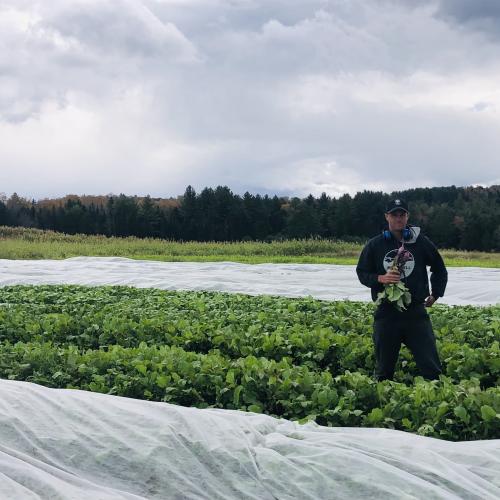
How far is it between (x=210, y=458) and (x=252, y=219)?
42856 millimetres

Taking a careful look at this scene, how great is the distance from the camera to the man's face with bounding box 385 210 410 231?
514 cm

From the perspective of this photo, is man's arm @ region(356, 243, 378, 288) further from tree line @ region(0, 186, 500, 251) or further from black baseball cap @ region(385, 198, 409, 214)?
tree line @ region(0, 186, 500, 251)

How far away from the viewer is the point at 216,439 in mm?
3127

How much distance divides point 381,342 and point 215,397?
60.1 inches

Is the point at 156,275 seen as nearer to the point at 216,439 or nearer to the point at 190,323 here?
the point at 190,323

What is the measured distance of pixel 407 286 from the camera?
517 cm

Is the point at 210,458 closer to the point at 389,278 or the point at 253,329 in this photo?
the point at 389,278

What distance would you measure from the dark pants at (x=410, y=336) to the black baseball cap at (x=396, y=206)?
32.5 inches

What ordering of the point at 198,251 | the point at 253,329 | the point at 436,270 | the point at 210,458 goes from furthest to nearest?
1. the point at 198,251
2. the point at 253,329
3. the point at 436,270
4. the point at 210,458

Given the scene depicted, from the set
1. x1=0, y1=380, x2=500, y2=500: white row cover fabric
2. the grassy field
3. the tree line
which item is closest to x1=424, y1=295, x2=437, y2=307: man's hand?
x1=0, y1=380, x2=500, y2=500: white row cover fabric

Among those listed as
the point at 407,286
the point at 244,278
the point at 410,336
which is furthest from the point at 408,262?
the point at 244,278

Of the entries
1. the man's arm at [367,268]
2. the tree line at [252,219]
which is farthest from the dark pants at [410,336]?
the tree line at [252,219]

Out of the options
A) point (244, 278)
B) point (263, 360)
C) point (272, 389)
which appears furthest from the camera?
point (244, 278)

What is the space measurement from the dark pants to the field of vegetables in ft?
0.85
